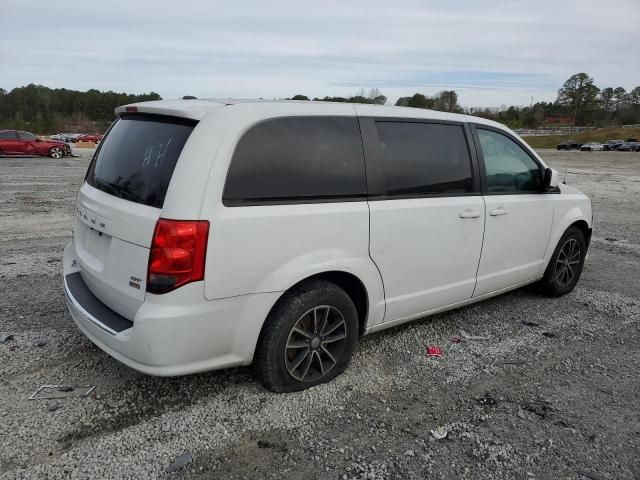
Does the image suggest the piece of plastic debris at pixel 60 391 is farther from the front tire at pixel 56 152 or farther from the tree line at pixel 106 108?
the tree line at pixel 106 108

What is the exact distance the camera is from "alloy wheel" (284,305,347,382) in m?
3.16

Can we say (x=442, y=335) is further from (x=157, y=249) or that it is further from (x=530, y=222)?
(x=157, y=249)

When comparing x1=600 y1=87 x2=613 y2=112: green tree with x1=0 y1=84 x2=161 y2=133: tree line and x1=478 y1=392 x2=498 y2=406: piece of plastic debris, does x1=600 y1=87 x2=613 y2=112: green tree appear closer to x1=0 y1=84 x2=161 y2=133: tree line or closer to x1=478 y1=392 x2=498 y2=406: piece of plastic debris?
x1=0 y1=84 x2=161 y2=133: tree line

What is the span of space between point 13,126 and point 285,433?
101m

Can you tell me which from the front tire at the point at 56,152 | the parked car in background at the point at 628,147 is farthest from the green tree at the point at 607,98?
the front tire at the point at 56,152

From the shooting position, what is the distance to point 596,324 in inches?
179

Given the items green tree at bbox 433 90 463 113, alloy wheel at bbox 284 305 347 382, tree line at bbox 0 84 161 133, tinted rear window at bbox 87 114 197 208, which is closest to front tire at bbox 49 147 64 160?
green tree at bbox 433 90 463 113

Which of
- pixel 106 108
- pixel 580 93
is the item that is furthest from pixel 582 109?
pixel 106 108

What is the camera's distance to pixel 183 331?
269 cm

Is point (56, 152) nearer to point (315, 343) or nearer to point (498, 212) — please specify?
point (498, 212)

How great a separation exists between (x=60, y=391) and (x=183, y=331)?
3.60 feet

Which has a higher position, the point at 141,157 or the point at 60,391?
the point at 141,157

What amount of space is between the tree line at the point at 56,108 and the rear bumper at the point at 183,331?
98.5 m

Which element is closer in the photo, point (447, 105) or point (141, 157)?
point (141, 157)
